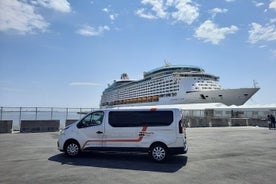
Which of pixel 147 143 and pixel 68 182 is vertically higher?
pixel 147 143

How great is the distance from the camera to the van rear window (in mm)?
8383

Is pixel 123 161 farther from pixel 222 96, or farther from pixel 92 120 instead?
pixel 222 96

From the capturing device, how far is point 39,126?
1866 centimetres

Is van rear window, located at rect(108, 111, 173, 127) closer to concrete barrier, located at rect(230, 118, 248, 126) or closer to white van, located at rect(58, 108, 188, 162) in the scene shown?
white van, located at rect(58, 108, 188, 162)

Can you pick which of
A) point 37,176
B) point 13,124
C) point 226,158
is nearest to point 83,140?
point 37,176

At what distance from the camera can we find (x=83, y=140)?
29.1 feet

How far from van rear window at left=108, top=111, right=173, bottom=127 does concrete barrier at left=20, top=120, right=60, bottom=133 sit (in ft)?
39.7

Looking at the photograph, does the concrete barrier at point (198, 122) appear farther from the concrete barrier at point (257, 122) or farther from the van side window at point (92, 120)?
the van side window at point (92, 120)

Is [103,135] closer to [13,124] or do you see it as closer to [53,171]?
[53,171]

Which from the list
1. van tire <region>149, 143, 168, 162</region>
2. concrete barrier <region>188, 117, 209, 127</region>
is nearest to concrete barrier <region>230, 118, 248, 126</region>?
concrete barrier <region>188, 117, 209, 127</region>

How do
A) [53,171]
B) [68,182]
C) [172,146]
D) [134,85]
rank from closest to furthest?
[68,182], [53,171], [172,146], [134,85]

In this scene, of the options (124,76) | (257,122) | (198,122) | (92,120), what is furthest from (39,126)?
(124,76)

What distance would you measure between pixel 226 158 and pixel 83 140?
5516mm

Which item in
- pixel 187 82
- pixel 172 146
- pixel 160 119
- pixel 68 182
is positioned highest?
pixel 187 82
